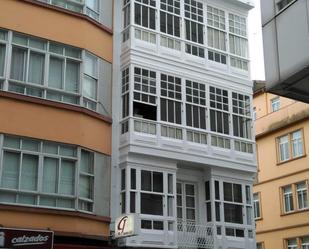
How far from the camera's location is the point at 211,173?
22.7 m

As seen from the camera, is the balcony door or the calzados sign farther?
the balcony door

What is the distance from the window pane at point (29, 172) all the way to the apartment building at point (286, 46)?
8281 millimetres

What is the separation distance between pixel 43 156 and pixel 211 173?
691cm

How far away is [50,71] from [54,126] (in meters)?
1.95

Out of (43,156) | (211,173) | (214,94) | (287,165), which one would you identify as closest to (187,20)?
(214,94)

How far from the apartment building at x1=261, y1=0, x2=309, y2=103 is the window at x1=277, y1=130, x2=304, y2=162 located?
2092 cm

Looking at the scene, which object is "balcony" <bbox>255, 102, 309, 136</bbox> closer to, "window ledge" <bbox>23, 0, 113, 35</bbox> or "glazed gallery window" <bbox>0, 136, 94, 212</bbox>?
"window ledge" <bbox>23, 0, 113, 35</bbox>

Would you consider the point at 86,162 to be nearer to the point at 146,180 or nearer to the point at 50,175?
the point at 50,175

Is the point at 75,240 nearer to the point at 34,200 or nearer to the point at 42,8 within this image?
the point at 34,200

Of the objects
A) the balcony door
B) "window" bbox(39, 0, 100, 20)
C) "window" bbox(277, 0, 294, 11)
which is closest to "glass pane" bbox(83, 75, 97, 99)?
"window" bbox(39, 0, 100, 20)

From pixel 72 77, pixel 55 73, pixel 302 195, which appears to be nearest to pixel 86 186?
pixel 72 77

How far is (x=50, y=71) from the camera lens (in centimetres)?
1986

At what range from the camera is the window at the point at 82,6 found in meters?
20.7

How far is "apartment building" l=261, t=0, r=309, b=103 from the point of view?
12703mm
